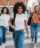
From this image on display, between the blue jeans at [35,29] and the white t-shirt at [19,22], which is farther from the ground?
the white t-shirt at [19,22]

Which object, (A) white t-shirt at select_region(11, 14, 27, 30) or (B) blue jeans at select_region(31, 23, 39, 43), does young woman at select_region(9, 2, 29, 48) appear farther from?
(B) blue jeans at select_region(31, 23, 39, 43)

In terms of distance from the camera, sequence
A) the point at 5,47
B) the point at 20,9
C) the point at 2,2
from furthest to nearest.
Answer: the point at 2,2
the point at 5,47
the point at 20,9

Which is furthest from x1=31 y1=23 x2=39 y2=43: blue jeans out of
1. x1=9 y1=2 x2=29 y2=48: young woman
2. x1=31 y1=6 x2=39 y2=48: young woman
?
x1=9 y1=2 x2=29 y2=48: young woman

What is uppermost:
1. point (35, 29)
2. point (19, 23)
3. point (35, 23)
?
point (19, 23)

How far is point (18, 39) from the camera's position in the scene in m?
4.82

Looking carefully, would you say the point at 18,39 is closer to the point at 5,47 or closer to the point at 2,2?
the point at 5,47

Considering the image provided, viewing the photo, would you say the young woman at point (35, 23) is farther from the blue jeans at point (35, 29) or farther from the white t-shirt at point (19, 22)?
the white t-shirt at point (19, 22)

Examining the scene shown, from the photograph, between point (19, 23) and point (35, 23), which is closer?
point (19, 23)

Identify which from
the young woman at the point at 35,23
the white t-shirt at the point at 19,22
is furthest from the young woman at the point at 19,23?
the young woman at the point at 35,23

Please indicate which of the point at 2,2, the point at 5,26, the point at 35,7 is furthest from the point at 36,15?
the point at 2,2

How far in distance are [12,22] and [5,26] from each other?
5.06 feet

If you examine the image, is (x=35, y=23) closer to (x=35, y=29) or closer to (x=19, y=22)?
(x=35, y=29)

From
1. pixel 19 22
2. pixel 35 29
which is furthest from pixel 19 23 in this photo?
→ pixel 35 29

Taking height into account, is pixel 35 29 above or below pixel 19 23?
below
